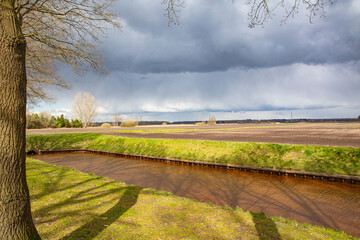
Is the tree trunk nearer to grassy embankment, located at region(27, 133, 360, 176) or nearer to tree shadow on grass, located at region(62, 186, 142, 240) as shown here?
tree shadow on grass, located at region(62, 186, 142, 240)

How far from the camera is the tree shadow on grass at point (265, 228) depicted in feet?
16.2

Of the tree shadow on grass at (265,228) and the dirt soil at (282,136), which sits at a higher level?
the dirt soil at (282,136)

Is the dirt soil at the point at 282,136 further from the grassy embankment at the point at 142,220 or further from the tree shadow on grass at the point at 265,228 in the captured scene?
the grassy embankment at the point at 142,220

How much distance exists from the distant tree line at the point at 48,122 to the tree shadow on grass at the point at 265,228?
259ft

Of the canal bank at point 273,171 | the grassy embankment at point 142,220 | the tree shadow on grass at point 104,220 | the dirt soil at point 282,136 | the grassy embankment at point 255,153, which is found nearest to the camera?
the tree shadow on grass at point 104,220

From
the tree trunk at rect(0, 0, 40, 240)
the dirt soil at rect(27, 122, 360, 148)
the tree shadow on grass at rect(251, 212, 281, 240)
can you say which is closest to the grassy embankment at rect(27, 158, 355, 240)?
the tree shadow on grass at rect(251, 212, 281, 240)

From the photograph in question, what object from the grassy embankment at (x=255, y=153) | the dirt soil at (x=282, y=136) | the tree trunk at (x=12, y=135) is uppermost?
the tree trunk at (x=12, y=135)

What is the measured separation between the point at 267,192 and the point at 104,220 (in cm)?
883

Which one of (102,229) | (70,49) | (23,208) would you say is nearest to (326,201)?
(102,229)

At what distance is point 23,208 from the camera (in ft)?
11.8

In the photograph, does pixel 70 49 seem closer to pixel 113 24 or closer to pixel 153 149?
pixel 113 24

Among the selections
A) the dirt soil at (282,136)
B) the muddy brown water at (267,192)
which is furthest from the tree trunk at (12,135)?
the dirt soil at (282,136)

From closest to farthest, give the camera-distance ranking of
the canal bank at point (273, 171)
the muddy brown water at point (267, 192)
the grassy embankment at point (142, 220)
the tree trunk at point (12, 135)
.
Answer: the tree trunk at point (12, 135) < the grassy embankment at point (142, 220) < the muddy brown water at point (267, 192) < the canal bank at point (273, 171)

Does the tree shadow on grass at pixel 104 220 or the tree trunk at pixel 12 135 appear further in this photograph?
the tree shadow on grass at pixel 104 220
